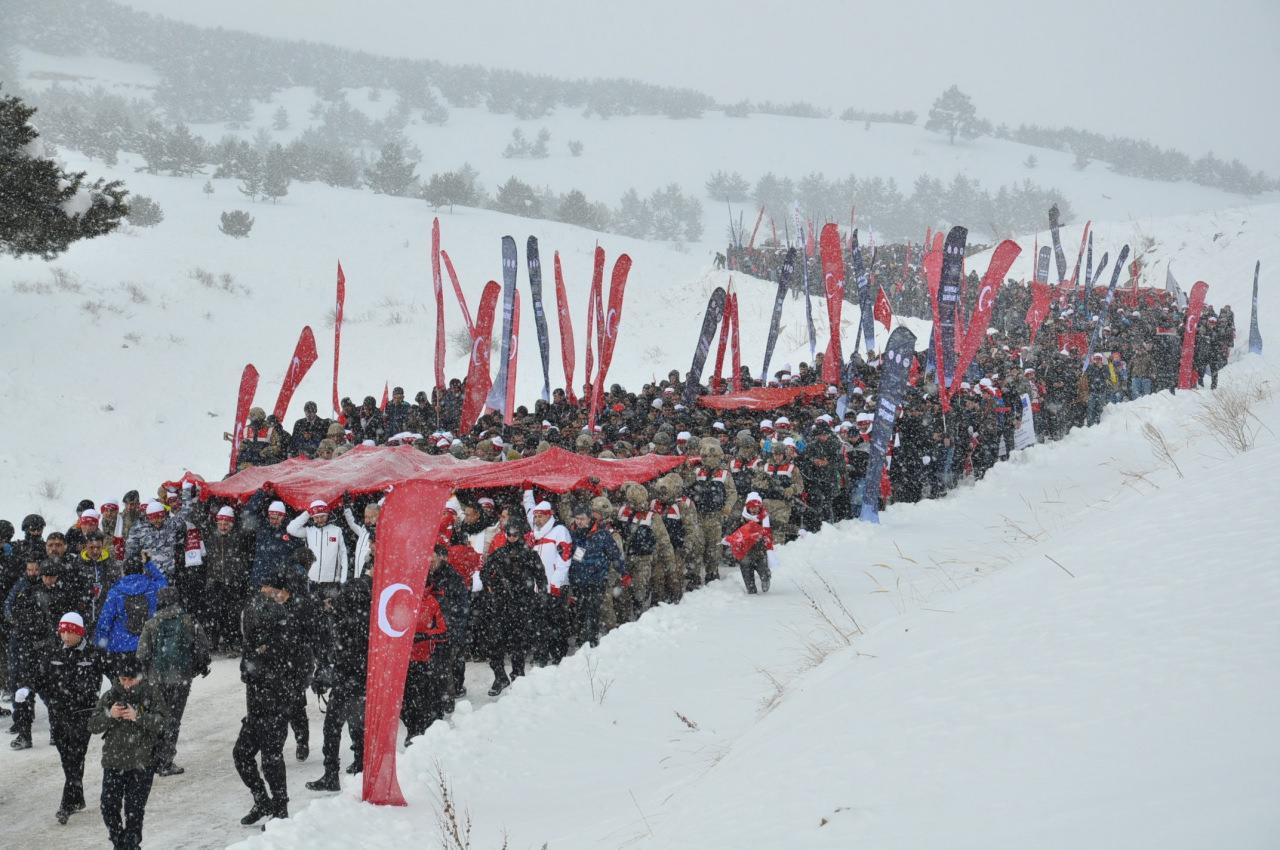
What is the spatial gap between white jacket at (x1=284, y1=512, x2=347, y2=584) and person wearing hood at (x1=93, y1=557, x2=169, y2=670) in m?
1.70

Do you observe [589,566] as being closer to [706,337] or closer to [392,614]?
[392,614]

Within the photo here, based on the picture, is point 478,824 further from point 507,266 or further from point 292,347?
point 292,347

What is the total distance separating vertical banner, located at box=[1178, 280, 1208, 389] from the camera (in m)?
19.5

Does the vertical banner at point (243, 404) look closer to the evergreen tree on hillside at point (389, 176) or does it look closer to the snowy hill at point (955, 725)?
the snowy hill at point (955, 725)

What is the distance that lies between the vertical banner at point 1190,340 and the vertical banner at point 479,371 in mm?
14707

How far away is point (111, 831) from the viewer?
5.57 m

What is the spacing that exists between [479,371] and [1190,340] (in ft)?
49.6

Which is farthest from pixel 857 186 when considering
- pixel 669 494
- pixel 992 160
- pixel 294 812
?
pixel 294 812

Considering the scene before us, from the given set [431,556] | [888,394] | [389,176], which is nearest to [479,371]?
[888,394]

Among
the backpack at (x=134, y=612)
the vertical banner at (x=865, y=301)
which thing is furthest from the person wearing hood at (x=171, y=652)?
the vertical banner at (x=865, y=301)

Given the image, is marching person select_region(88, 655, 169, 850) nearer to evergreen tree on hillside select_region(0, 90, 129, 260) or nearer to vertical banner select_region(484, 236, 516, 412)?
vertical banner select_region(484, 236, 516, 412)

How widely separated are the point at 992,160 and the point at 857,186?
26833 millimetres

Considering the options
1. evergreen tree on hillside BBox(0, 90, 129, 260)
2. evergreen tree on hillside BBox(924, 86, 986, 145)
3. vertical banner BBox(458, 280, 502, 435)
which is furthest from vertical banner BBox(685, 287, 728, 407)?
evergreen tree on hillside BBox(924, 86, 986, 145)

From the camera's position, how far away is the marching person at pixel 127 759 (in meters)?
5.56
